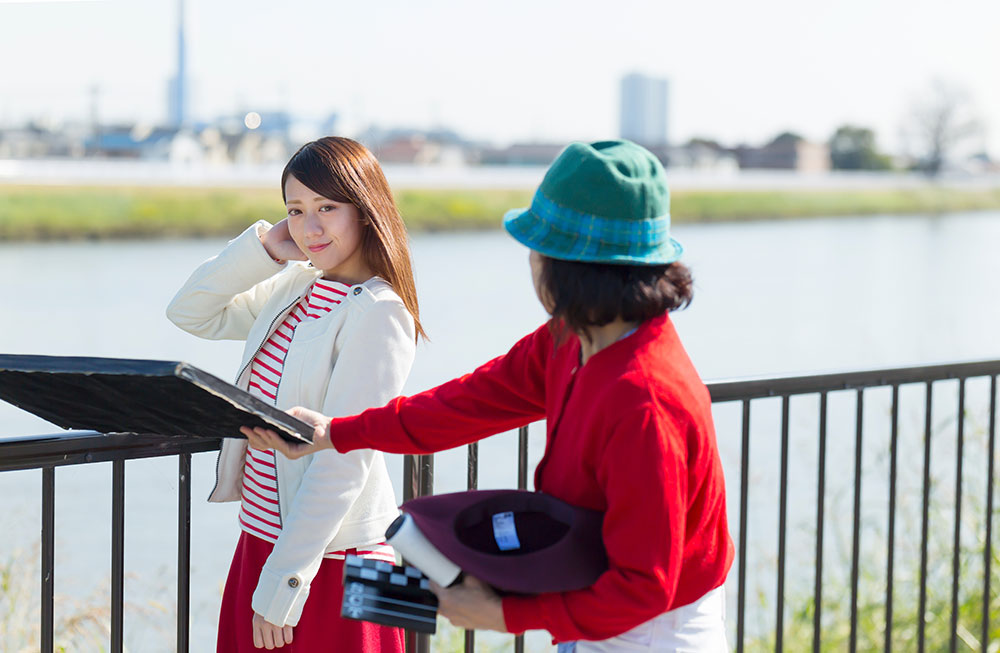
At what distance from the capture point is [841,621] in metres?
4.21

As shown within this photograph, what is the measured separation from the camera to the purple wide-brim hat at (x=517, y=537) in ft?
3.79

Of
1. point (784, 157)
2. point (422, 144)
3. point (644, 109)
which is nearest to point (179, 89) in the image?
point (422, 144)

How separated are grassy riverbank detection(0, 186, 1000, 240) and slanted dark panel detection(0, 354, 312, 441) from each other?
34.0 feet

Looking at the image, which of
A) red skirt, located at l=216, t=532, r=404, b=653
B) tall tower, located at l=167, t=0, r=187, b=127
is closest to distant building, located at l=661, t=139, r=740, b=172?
tall tower, located at l=167, t=0, r=187, b=127

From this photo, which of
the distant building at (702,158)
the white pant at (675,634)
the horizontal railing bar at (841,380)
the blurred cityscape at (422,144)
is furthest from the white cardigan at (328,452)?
the distant building at (702,158)

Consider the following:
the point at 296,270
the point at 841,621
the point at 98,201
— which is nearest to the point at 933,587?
the point at 841,621

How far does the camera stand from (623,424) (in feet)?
3.76

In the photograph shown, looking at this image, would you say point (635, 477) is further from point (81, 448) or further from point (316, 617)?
point (81, 448)

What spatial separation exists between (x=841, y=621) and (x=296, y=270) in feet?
10.3

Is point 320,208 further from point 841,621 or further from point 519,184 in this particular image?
point 519,184

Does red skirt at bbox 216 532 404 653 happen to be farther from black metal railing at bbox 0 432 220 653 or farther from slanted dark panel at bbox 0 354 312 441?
slanted dark panel at bbox 0 354 312 441

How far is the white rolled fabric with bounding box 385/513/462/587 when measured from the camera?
1.18 metres

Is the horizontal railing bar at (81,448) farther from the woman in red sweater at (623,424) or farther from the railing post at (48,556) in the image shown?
the woman in red sweater at (623,424)

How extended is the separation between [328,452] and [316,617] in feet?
0.95
